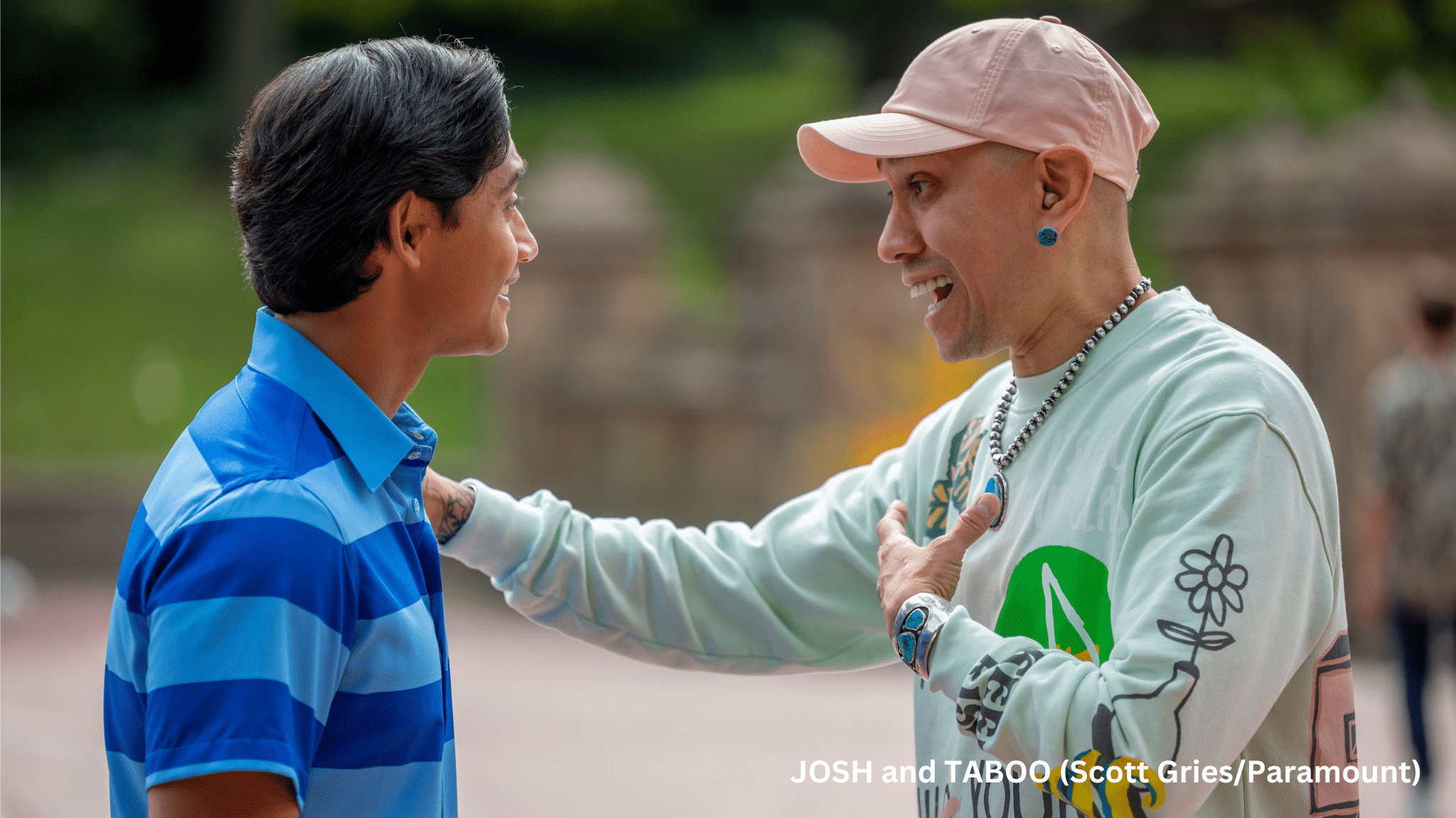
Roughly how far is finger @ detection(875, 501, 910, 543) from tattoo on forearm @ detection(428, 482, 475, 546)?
0.77 m

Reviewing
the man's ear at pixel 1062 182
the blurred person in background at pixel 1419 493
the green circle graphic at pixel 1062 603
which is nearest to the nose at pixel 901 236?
the man's ear at pixel 1062 182

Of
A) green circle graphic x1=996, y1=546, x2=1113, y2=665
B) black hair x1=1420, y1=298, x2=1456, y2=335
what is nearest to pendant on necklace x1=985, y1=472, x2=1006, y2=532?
green circle graphic x1=996, y1=546, x2=1113, y2=665

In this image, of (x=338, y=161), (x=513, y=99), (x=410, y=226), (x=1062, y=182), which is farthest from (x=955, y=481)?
(x=513, y=99)

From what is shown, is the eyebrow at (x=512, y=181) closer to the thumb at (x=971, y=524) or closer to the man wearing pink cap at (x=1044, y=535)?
the man wearing pink cap at (x=1044, y=535)

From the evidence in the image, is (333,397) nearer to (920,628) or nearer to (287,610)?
(287,610)

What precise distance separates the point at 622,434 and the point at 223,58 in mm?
10499

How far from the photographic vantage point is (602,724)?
21.4 feet

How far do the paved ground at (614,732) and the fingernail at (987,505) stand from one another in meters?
3.47

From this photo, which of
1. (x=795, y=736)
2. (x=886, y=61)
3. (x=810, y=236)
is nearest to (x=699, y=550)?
(x=795, y=736)

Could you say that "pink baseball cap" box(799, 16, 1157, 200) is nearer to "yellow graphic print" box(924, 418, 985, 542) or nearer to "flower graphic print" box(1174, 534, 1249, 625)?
"yellow graphic print" box(924, 418, 985, 542)

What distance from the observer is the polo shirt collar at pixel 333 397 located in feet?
5.56

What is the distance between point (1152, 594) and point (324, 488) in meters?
1.06

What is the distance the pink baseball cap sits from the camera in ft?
6.66

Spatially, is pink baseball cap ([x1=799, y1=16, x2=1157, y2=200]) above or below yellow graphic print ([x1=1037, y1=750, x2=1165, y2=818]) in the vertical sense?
above
